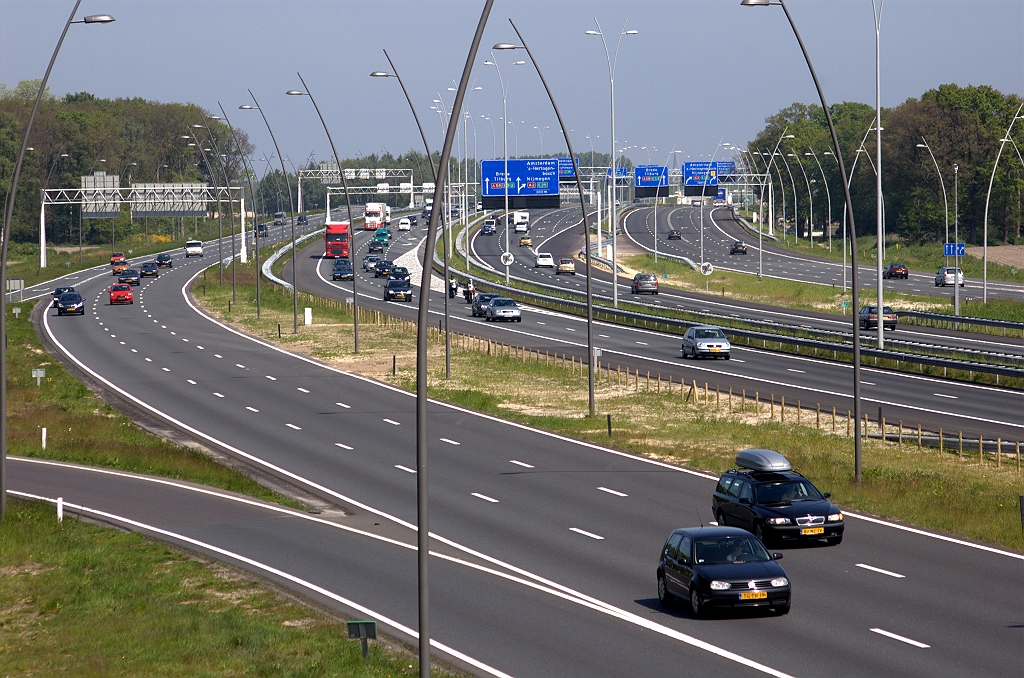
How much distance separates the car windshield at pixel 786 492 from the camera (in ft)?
80.1

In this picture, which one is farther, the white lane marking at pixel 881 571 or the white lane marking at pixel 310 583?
the white lane marking at pixel 881 571

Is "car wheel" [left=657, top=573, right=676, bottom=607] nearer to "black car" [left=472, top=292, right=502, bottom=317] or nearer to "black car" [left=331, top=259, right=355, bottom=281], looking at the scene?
"black car" [left=472, top=292, right=502, bottom=317]

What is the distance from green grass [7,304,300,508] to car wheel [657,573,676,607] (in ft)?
40.5

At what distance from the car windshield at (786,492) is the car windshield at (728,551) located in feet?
14.7

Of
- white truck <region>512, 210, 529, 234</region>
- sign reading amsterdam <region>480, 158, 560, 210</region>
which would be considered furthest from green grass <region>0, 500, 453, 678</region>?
white truck <region>512, 210, 529, 234</region>

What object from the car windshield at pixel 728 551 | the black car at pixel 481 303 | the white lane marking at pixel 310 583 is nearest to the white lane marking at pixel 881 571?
the car windshield at pixel 728 551

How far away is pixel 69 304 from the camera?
82.8 metres

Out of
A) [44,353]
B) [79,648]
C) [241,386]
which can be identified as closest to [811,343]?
[241,386]

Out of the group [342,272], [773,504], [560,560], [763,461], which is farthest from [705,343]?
[342,272]

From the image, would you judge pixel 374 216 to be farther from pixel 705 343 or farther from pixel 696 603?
pixel 696 603

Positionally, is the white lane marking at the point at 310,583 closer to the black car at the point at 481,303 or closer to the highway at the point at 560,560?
the highway at the point at 560,560

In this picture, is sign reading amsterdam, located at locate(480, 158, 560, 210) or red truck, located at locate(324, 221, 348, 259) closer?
sign reading amsterdam, located at locate(480, 158, 560, 210)

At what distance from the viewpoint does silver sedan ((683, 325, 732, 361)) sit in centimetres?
5828

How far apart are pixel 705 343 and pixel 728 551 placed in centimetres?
3915
